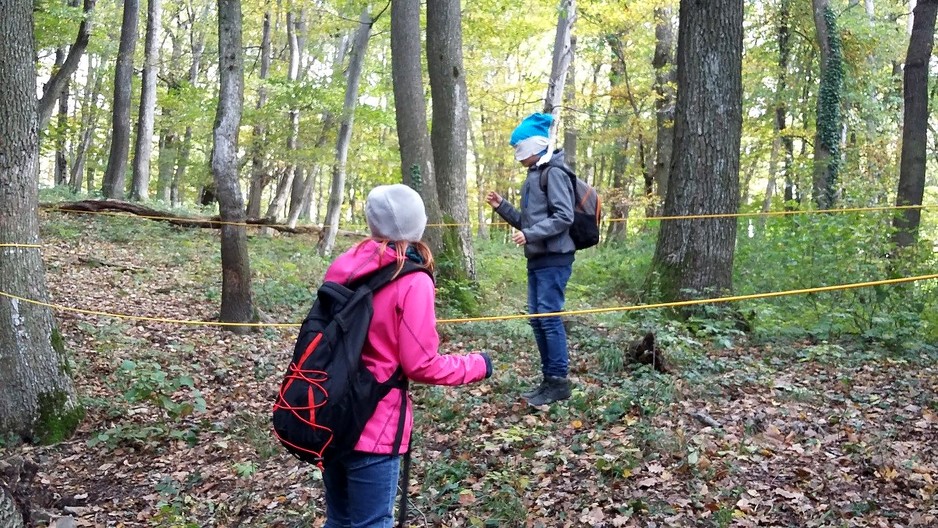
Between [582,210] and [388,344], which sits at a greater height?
[582,210]

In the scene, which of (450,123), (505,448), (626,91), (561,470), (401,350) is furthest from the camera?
(626,91)

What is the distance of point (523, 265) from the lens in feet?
48.5

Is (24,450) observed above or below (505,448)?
below

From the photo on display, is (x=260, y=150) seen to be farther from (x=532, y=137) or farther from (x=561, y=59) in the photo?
(x=532, y=137)

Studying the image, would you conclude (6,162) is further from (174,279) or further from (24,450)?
(174,279)

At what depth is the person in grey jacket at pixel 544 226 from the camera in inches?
197

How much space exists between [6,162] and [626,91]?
61.0ft

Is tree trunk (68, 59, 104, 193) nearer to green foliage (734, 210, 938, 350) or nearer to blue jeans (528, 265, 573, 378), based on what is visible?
green foliage (734, 210, 938, 350)

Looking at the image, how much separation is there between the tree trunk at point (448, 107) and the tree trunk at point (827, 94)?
8479mm

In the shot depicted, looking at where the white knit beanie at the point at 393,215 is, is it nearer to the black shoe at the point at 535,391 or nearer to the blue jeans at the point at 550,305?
the blue jeans at the point at 550,305

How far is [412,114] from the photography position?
32.8ft

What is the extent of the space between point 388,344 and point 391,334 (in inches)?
1.7

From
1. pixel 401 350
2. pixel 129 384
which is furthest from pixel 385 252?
pixel 129 384

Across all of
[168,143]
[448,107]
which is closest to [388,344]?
[448,107]
